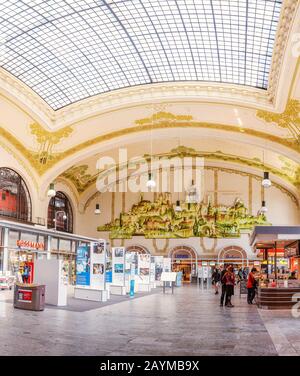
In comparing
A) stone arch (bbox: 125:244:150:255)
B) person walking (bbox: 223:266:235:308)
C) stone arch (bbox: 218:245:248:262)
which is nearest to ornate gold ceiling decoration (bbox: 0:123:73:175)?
person walking (bbox: 223:266:235:308)

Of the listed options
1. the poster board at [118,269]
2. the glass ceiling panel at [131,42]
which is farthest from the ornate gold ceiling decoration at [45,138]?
the poster board at [118,269]

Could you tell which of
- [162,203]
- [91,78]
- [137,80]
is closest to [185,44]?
Result: [137,80]

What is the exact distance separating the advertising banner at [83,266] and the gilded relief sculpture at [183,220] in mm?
17203

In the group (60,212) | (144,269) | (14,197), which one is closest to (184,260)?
(60,212)

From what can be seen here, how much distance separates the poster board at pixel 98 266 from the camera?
18125 millimetres

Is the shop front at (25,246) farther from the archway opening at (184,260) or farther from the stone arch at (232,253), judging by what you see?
the stone arch at (232,253)

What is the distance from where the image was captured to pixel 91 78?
859 inches

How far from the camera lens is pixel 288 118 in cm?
2091

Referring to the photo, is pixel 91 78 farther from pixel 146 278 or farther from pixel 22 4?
pixel 146 278

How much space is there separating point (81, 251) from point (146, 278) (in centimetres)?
721

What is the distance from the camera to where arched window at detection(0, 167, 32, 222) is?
24859 mm

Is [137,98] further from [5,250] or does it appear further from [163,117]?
[5,250]

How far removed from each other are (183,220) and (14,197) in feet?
46.9

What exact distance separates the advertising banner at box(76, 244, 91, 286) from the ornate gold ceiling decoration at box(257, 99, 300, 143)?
31.8 ft
